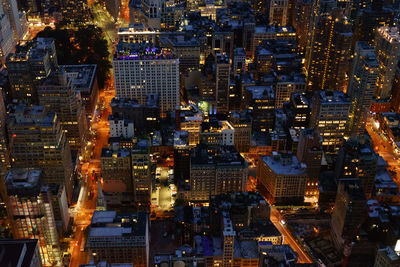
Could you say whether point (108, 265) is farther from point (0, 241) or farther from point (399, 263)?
point (399, 263)

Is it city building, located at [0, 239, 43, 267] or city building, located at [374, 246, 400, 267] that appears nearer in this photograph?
city building, located at [0, 239, 43, 267]

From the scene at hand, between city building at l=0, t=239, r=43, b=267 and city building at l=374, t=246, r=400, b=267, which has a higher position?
city building at l=0, t=239, r=43, b=267

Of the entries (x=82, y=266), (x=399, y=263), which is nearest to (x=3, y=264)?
(x=82, y=266)

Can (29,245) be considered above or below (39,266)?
above

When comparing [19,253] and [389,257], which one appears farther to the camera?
[389,257]

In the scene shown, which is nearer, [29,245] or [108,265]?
[29,245]

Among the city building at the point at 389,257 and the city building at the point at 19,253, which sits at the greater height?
the city building at the point at 19,253

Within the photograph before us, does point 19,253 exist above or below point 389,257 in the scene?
above

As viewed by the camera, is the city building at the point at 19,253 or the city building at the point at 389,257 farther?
the city building at the point at 389,257
